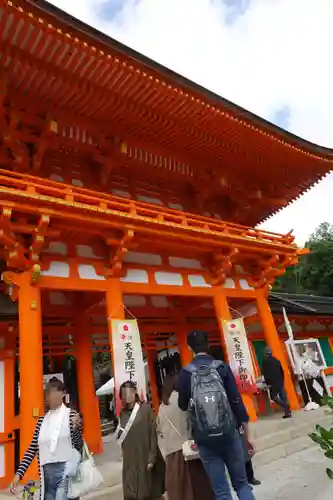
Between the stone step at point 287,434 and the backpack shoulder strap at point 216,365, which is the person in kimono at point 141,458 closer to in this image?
the backpack shoulder strap at point 216,365

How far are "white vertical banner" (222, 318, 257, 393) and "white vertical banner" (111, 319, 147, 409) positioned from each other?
2.43 metres

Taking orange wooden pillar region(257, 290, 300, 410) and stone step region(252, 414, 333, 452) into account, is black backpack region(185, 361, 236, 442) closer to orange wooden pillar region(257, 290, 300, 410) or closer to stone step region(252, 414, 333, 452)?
stone step region(252, 414, 333, 452)

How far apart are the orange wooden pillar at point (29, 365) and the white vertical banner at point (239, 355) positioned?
165 inches

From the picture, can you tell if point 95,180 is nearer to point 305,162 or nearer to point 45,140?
point 45,140

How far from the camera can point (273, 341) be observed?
8.97 metres

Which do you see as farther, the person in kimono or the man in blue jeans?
the person in kimono

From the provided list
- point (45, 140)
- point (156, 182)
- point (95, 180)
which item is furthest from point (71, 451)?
point (156, 182)

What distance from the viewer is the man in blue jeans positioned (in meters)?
3.01

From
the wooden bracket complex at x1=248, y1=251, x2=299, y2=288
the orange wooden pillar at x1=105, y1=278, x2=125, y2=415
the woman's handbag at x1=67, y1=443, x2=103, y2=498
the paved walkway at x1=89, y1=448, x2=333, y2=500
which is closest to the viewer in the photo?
the woman's handbag at x1=67, y1=443, x2=103, y2=498

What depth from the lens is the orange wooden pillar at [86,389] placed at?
755 centimetres

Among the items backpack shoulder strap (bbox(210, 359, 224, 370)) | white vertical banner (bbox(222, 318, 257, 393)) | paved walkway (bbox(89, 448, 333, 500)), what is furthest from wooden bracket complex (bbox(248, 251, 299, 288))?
backpack shoulder strap (bbox(210, 359, 224, 370))

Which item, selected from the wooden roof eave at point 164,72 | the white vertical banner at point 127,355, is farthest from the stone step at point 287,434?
the wooden roof eave at point 164,72

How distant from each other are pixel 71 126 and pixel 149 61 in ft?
6.20

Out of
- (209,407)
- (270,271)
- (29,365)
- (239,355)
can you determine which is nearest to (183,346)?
(239,355)
